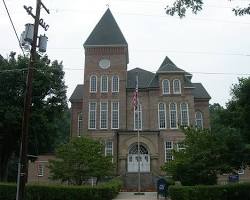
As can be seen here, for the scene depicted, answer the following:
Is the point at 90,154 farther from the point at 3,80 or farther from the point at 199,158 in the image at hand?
the point at 3,80

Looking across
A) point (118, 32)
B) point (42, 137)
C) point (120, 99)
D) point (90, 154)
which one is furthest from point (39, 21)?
point (118, 32)

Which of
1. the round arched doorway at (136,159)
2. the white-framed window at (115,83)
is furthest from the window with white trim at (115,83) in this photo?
the round arched doorway at (136,159)

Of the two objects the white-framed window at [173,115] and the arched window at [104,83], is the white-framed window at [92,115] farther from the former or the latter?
the white-framed window at [173,115]

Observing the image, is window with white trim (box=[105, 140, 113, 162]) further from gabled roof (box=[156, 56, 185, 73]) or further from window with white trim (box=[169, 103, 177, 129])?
gabled roof (box=[156, 56, 185, 73])

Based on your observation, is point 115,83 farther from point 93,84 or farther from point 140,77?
point 140,77

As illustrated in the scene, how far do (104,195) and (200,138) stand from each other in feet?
27.6

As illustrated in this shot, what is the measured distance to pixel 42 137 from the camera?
4238cm

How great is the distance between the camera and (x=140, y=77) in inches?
2112

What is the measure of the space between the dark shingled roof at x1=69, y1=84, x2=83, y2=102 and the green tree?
837 cm

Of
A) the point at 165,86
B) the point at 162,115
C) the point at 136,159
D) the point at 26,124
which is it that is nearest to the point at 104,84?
the point at 165,86

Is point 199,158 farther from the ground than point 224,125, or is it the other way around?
point 224,125

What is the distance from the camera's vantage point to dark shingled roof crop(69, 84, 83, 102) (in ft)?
174

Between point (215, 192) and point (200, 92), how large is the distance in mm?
→ 30704

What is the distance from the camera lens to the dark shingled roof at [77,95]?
53.1m
